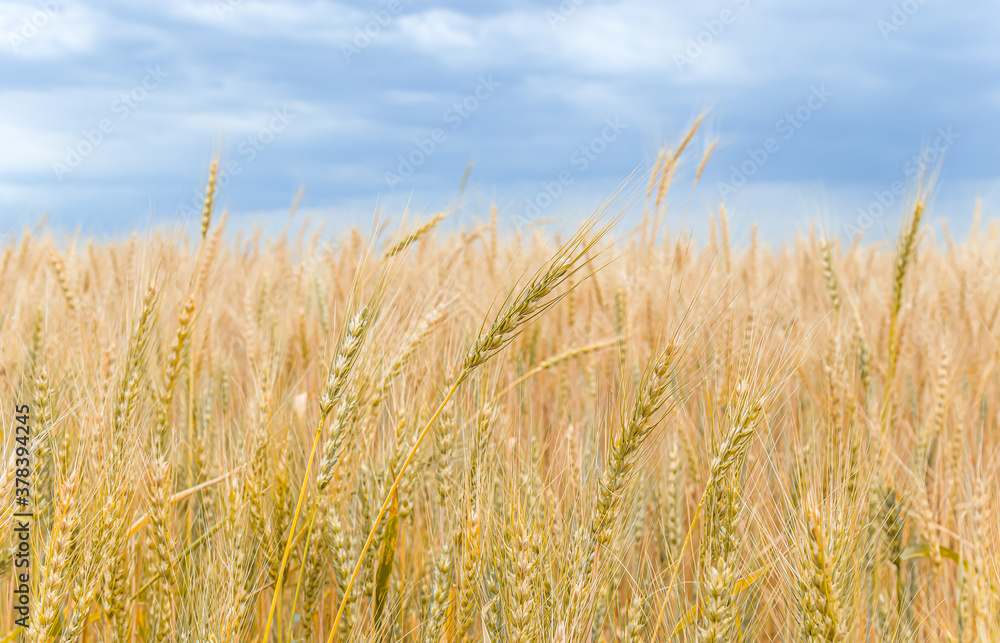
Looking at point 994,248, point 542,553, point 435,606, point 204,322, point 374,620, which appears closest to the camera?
point 542,553

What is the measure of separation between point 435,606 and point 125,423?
0.67 meters

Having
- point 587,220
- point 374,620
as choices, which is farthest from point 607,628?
point 587,220

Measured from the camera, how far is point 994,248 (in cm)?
561

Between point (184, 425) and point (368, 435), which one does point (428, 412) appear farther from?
point (184, 425)

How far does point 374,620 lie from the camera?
129 cm

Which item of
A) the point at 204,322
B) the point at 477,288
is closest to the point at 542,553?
the point at 204,322

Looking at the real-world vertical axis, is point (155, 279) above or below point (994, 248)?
below

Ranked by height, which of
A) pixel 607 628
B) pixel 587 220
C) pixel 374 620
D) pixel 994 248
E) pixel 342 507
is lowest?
pixel 607 628

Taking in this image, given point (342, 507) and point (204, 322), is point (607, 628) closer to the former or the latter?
point (342, 507)

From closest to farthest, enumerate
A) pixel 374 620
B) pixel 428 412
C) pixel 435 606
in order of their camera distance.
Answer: pixel 435 606, pixel 374 620, pixel 428 412

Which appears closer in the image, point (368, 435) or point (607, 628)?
point (368, 435)

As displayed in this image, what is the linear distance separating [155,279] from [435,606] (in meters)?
0.95

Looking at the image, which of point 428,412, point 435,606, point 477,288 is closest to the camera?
point 435,606

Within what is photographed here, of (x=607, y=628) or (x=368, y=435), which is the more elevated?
(x=368, y=435)
